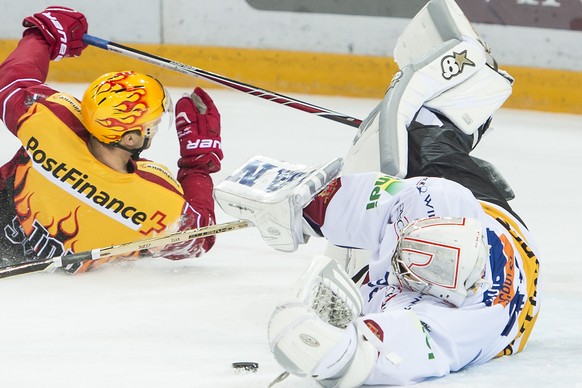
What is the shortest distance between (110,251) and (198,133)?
1.58 ft

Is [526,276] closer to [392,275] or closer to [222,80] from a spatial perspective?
[392,275]

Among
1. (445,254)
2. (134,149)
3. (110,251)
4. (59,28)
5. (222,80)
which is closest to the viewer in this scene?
(445,254)

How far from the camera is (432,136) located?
262 centimetres

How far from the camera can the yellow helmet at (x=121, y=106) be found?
262cm

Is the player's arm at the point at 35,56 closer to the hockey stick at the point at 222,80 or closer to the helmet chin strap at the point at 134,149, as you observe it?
the hockey stick at the point at 222,80

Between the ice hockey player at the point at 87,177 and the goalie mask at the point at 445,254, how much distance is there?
95 cm

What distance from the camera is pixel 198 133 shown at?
9.54 ft

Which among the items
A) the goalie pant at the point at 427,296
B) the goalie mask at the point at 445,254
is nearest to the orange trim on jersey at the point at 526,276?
the goalie pant at the point at 427,296

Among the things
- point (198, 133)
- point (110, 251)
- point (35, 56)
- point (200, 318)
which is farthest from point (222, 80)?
point (200, 318)

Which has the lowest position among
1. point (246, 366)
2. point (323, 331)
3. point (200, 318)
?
point (200, 318)

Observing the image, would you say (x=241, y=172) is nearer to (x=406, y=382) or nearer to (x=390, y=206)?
(x=390, y=206)

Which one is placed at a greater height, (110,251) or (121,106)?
(121,106)

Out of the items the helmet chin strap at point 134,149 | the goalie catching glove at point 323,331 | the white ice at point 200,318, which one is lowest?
the white ice at point 200,318

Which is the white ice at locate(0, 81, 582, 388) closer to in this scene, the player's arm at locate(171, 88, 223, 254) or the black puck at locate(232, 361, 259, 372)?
the black puck at locate(232, 361, 259, 372)
